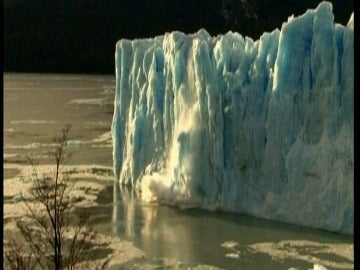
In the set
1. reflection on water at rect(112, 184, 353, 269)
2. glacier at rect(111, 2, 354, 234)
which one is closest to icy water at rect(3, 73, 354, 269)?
reflection on water at rect(112, 184, 353, 269)

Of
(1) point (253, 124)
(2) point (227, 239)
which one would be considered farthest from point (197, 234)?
(1) point (253, 124)

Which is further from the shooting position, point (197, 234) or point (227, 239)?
point (197, 234)

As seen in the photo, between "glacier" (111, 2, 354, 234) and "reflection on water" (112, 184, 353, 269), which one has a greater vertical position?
"glacier" (111, 2, 354, 234)

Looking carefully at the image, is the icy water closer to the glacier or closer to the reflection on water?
the reflection on water

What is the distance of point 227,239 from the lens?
9117 mm

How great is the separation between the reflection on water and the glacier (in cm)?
38

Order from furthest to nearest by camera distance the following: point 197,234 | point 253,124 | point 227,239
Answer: point 253,124 → point 197,234 → point 227,239

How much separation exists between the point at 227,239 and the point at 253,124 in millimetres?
2271

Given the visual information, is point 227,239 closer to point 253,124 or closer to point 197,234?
point 197,234

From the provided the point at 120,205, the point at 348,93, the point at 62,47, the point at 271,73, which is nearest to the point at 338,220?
the point at 348,93

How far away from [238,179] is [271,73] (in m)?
1.78

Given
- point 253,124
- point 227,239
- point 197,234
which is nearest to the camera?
point 227,239

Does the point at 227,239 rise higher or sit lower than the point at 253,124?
lower

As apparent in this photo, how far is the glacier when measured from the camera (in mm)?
9594
